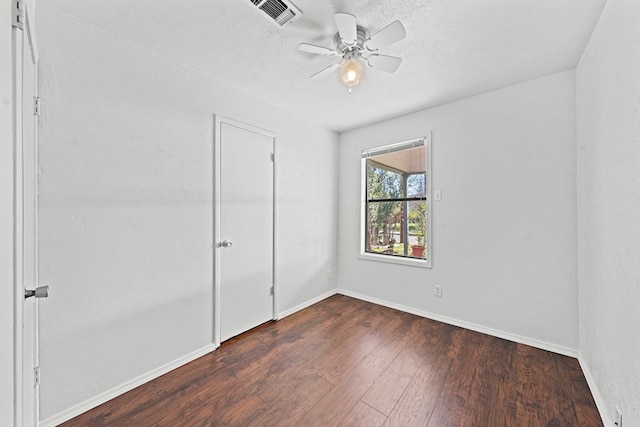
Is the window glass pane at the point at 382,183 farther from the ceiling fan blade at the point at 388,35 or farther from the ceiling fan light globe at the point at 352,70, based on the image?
the ceiling fan blade at the point at 388,35

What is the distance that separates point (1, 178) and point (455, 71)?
2823 mm

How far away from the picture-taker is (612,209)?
1509 millimetres

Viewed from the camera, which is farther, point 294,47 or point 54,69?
point 294,47

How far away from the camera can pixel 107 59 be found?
5.75 ft

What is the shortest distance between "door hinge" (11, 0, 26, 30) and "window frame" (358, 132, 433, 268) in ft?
10.3

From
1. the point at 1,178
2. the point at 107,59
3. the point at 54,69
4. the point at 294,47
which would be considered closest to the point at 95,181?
the point at 54,69

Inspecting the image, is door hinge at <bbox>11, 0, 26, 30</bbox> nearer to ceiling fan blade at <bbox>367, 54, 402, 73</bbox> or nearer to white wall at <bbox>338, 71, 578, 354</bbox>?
ceiling fan blade at <bbox>367, 54, 402, 73</bbox>

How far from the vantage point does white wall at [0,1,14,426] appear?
0.73m

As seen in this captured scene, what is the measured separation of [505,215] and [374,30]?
2.08 meters

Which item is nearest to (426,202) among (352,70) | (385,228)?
(385,228)

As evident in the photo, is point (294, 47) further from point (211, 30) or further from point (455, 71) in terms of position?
point (455, 71)

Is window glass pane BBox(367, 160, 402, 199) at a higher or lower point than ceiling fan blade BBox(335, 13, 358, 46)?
lower

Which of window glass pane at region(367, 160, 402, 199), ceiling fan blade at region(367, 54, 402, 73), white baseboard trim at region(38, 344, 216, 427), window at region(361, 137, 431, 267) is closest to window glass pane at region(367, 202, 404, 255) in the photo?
window at region(361, 137, 431, 267)

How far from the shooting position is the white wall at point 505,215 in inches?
88.8
